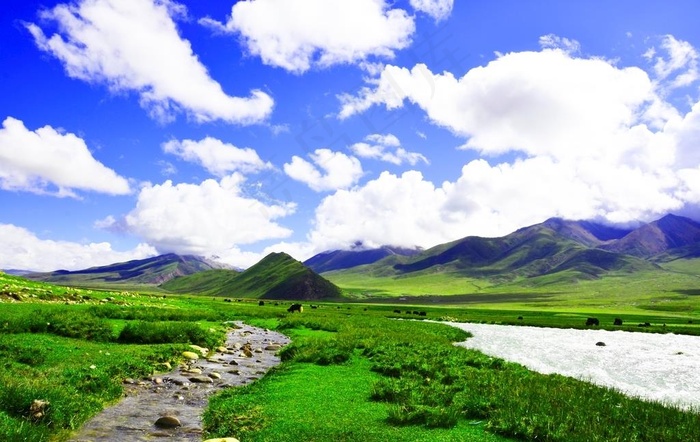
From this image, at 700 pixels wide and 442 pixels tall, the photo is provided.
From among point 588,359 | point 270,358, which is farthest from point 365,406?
point 588,359

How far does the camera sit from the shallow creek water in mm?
14555

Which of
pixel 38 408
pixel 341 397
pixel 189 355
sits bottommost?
pixel 189 355

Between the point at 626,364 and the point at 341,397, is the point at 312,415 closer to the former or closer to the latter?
the point at 341,397

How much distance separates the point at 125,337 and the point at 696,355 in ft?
182

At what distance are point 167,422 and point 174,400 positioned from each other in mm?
3553

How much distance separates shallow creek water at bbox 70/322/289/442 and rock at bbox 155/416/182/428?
141mm

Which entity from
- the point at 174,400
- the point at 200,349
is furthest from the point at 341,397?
the point at 200,349

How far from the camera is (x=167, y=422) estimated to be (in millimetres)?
15531

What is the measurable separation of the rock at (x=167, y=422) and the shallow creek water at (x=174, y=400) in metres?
Result: 0.14

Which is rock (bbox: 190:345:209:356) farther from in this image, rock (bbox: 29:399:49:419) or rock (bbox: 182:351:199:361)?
rock (bbox: 29:399:49:419)

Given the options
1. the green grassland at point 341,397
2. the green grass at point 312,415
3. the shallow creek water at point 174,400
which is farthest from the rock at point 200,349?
the green grass at point 312,415

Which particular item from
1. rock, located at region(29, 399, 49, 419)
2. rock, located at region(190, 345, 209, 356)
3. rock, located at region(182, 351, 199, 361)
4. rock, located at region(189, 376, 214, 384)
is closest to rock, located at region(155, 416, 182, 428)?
rock, located at region(29, 399, 49, 419)

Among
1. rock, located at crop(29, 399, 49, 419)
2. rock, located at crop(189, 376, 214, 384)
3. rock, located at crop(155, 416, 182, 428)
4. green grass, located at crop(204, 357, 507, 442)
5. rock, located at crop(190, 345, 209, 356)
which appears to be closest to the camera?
rock, located at crop(29, 399, 49, 419)

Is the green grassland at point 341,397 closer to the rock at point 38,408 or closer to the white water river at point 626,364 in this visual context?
the rock at point 38,408
